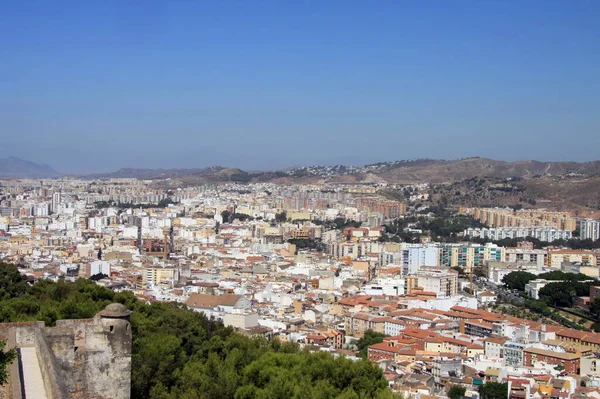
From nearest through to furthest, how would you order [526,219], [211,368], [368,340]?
1. [211,368]
2. [368,340]
3. [526,219]

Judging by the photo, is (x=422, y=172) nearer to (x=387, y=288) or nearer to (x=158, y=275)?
(x=387, y=288)

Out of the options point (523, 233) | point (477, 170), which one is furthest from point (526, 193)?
point (477, 170)

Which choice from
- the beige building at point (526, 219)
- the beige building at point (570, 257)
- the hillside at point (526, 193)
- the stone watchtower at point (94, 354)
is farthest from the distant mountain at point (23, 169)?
the stone watchtower at point (94, 354)

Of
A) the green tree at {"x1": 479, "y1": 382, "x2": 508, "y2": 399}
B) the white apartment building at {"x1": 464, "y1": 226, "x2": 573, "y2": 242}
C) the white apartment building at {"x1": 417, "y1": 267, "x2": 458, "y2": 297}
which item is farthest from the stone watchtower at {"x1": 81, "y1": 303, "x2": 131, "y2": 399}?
the white apartment building at {"x1": 464, "y1": 226, "x2": 573, "y2": 242}

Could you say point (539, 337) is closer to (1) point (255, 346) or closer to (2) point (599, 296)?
(2) point (599, 296)

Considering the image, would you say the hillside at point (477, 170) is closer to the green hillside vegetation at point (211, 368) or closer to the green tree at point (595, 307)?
the green tree at point (595, 307)
